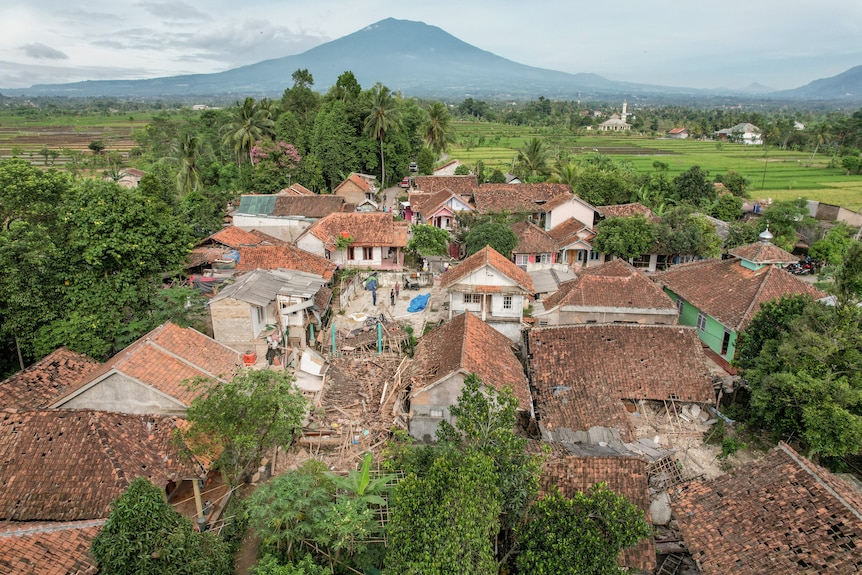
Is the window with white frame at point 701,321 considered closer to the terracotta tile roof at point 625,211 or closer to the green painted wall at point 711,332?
the green painted wall at point 711,332

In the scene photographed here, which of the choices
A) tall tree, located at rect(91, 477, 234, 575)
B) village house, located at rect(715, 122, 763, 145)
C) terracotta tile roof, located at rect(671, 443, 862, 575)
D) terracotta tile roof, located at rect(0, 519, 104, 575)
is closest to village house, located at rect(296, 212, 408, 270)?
terracotta tile roof, located at rect(0, 519, 104, 575)

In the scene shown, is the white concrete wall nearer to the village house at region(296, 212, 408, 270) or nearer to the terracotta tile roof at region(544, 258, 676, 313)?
the terracotta tile roof at region(544, 258, 676, 313)

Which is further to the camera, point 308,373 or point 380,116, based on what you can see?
point 380,116

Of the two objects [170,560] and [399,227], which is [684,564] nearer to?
[170,560]

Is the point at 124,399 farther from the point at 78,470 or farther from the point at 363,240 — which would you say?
the point at 363,240

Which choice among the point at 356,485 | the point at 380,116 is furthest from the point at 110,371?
the point at 380,116

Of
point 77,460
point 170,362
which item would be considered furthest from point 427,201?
point 77,460

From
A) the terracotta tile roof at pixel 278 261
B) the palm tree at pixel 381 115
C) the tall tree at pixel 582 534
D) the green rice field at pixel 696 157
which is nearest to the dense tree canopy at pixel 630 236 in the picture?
the terracotta tile roof at pixel 278 261
